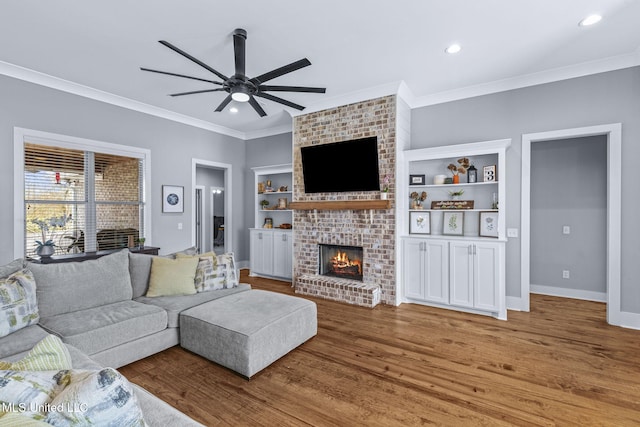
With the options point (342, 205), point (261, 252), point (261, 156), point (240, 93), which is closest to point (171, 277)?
point (240, 93)

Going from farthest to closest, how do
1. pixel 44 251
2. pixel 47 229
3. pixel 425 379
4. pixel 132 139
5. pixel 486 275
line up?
pixel 132 139 → pixel 47 229 → pixel 486 275 → pixel 44 251 → pixel 425 379

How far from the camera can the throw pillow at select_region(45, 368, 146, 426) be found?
837mm

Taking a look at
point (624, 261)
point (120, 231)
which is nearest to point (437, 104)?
point (624, 261)

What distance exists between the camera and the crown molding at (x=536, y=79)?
3.37 metres

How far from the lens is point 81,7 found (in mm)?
2516

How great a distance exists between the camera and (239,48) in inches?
A: 108

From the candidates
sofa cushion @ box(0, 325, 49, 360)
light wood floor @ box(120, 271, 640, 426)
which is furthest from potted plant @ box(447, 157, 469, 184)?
sofa cushion @ box(0, 325, 49, 360)

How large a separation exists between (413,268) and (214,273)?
102 inches

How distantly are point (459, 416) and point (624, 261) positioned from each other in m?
2.97

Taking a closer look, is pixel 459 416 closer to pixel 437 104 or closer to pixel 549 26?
pixel 549 26

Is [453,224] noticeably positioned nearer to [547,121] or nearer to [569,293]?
[547,121]

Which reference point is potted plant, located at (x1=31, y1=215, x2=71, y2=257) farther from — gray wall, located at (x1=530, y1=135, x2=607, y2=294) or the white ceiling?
gray wall, located at (x1=530, y1=135, x2=607, y2=294)

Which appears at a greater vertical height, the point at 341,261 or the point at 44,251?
the point at 44,251

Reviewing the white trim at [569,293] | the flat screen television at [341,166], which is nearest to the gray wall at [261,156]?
the flat screen television at [341,166]
